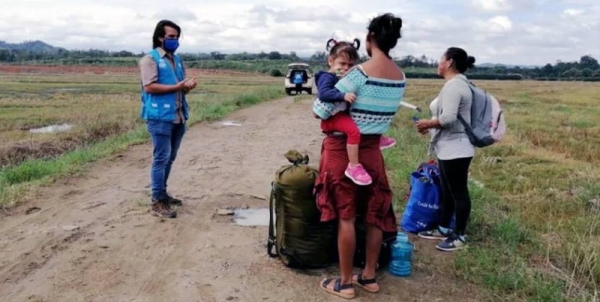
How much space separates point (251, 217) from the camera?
226 inches

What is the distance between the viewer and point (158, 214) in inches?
218

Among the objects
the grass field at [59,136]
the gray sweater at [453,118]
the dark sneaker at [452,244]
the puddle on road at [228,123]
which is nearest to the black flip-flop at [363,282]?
the dark sneaker at [452,244]

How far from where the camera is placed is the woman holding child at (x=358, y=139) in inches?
141

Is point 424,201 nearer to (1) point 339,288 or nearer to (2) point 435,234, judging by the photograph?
(2) point 435,234

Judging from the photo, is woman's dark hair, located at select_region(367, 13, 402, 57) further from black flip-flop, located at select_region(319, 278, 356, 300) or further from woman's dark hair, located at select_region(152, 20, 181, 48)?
woman's dark hair, located at select_region(152, 20, 181, 48)

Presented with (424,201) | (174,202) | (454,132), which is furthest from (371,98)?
(174,202)

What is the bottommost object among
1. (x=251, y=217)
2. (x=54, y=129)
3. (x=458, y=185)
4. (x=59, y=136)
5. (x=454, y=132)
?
(x=54, y=129)

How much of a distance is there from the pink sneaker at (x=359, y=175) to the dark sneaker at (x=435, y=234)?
174 cm

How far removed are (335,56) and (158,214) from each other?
108 inches

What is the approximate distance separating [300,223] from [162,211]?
1.92 m

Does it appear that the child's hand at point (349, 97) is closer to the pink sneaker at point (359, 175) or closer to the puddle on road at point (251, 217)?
the pink sneaker at point (359, 175)

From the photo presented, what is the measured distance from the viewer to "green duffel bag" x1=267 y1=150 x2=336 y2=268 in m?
4.17

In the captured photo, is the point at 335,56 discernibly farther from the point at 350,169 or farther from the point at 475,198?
the point at 475,198

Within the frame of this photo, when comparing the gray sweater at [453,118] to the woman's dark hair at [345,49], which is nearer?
the woman's dark hair at [345,49]
